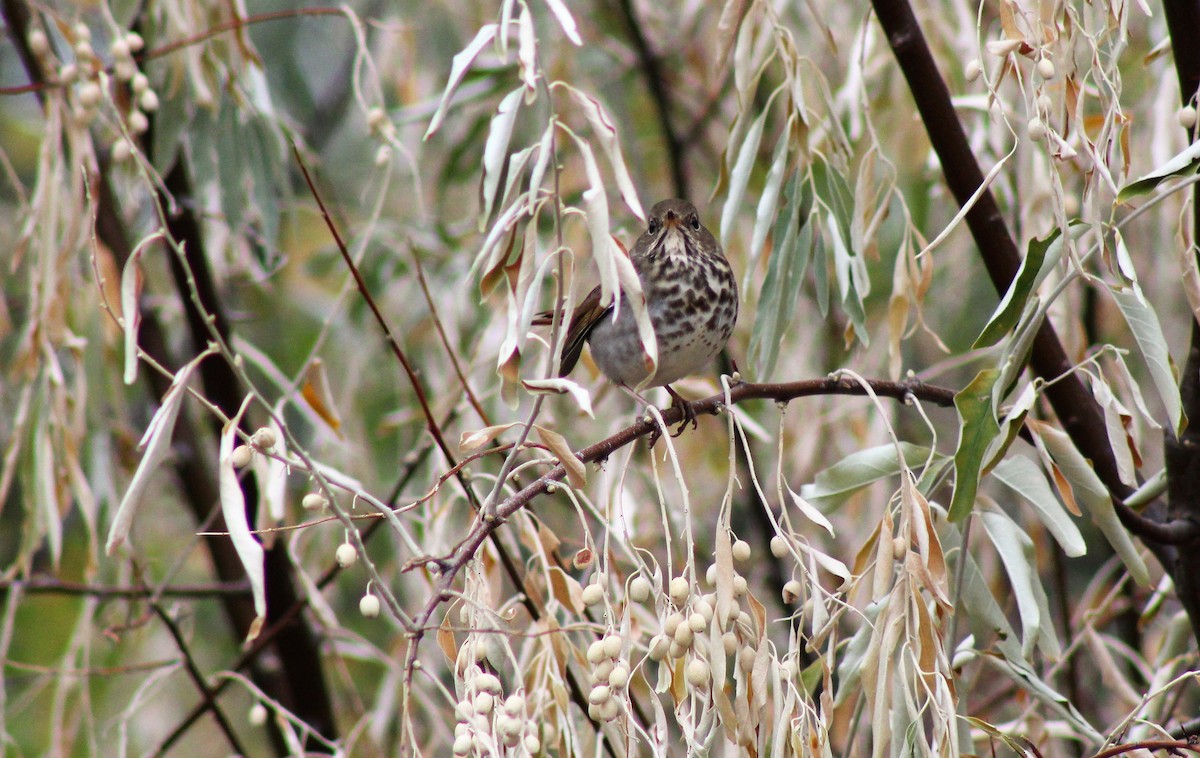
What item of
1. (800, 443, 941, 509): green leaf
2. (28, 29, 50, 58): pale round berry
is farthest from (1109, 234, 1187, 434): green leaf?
(28, 29, 50, 58): pale round berry

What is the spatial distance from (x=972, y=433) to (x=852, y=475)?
27cm

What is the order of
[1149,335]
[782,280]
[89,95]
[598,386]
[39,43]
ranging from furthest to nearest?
1. [598,386]
2. [39,43]
3. [89,95]
4. [782,280]
5. [1149,335]

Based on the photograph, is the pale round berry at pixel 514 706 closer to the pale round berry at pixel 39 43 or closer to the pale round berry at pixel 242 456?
the pale round berry at pixel 242 456

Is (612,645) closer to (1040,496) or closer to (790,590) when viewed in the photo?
(790,590)

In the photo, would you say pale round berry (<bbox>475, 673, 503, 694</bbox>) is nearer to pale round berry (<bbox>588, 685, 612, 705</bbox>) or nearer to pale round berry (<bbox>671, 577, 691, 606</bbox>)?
pale round berry (<bbox>588, 685, 612, 705</bbox>)

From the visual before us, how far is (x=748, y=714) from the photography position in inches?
54.7

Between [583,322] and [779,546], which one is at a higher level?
[583,322]

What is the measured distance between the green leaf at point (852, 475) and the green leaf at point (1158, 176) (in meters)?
0.47

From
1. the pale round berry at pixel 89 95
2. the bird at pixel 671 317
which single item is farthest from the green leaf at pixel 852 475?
the pale round berry at pixel 89 95

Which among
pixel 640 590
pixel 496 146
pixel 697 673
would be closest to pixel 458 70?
pixel 496 146

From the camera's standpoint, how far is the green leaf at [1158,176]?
4.56 ft

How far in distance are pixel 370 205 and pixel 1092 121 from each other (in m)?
2.94

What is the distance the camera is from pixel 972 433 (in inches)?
58.4

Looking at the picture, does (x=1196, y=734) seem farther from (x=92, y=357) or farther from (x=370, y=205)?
(x=370, y=205)
